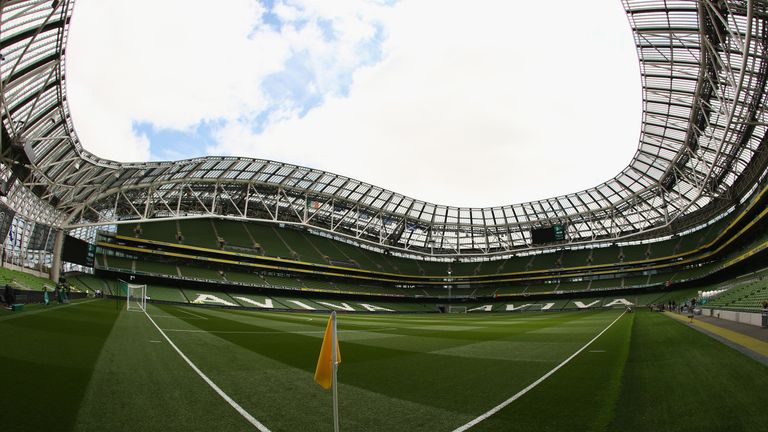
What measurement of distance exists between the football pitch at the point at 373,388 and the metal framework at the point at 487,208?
13.6 meters

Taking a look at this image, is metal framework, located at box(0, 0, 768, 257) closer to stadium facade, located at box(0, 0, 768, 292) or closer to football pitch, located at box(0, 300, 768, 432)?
stadium facade, located at box(0, 0, 768, 292)

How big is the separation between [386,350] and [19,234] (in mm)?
44651

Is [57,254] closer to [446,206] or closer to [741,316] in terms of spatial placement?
[446,206]

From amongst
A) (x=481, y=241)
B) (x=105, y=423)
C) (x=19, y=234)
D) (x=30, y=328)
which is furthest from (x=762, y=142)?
(x=19, y=234)

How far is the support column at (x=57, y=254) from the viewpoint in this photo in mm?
40562

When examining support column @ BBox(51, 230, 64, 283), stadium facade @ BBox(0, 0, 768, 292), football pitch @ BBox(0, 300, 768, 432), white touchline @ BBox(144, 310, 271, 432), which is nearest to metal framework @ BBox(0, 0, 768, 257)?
stadium facade @ BBox(0, 0, 768, 292)

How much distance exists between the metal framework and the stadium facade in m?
0.14

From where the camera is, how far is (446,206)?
64.7m

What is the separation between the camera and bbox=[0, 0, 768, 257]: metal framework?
Answer: 22375 mm

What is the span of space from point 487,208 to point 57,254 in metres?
58.8

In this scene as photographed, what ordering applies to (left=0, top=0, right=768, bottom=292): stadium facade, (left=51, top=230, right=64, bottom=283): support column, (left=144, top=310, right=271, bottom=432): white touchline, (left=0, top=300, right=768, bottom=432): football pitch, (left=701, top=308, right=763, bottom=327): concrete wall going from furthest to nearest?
(left=51, top=230, right=64, bottom=283): support column, (left=0, top=0, right=768, bottom=292): stadium facade, (left=701, top=308, right=763, bottom=327): concrete wall, (left=0, top=300, right=768, bottom=432): football pitch, (left=144, top=310, right=271, bottom=432): white touchline

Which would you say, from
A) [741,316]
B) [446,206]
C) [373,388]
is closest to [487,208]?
[446,206]

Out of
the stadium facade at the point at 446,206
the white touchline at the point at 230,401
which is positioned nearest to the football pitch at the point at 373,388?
the white touchline at the point at 230,401

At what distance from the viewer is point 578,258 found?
71.8 m
